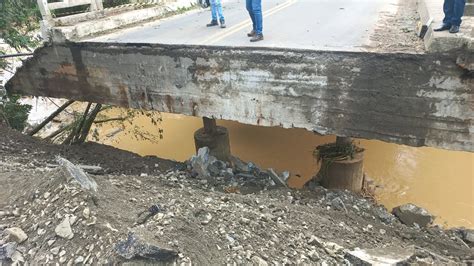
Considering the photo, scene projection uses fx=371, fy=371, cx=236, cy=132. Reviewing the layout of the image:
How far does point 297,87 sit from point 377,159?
5492 millimetres

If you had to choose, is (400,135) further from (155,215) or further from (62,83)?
(62,83)

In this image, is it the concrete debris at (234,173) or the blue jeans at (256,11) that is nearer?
the blue jeans at (256,11)

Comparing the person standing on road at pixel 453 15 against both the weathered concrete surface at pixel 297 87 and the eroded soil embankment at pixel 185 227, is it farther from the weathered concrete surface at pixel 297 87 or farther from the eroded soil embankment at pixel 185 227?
the eroded soil embankment at pixel 185 227

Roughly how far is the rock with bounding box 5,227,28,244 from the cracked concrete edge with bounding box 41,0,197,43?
384 centimetres

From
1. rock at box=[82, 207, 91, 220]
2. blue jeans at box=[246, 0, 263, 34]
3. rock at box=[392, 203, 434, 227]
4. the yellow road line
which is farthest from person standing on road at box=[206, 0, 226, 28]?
rock at box=[82, 207, 91, 220]

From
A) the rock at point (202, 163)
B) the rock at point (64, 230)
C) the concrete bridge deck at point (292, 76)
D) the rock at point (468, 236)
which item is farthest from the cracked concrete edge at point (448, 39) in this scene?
the rock at point (64, 230)

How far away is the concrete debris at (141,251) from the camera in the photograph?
276 centimetres

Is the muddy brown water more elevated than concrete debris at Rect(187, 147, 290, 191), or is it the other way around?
concrete debris at Rect(187, 147, 290, 191)

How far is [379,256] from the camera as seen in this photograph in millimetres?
3326

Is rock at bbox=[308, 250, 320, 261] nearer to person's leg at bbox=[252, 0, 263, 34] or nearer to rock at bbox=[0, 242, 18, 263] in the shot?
rock at bbox=[0, 242, 18, 263]

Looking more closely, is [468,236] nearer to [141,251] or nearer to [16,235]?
[141,251]

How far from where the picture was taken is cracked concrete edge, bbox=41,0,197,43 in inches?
241

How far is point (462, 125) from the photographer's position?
400 centimetres

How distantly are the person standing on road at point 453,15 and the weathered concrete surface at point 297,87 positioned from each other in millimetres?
309
